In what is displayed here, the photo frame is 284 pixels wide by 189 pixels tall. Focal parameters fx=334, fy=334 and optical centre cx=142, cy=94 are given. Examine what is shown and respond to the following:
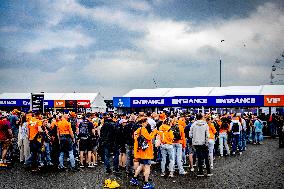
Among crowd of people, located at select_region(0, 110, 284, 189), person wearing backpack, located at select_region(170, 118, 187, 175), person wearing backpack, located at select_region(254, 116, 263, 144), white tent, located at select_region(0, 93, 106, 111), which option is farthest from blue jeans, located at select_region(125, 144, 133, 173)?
white tent, located at select_region(0, 93, 106, 111)

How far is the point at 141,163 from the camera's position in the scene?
28.3 feet

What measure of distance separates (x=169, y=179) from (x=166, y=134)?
52.4 inches

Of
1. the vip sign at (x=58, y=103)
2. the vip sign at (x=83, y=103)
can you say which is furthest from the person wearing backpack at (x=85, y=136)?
the vip sign at (x=83, y=103)

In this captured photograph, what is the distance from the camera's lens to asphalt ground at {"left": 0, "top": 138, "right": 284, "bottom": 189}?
8898 mm

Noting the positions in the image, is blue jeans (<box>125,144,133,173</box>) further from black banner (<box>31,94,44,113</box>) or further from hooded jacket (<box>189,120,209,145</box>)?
black banner (<box>31,94,44,113</box>)

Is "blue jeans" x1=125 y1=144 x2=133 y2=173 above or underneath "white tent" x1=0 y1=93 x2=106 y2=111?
underneath

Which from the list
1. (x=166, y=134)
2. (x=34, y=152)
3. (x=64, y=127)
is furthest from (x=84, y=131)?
(x=166, y=134)

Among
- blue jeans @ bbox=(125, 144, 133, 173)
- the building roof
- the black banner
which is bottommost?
blue jeans @ bbox=(125, 144, 133, 173)

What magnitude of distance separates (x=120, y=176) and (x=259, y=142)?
13.7 meters

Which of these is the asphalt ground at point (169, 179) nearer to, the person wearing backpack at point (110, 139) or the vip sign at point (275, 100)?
the person wearing backpack at point (110, 139)

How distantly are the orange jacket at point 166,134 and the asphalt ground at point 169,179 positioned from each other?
3.63 feet

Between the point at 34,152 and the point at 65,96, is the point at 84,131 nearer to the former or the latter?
the point at 34,152

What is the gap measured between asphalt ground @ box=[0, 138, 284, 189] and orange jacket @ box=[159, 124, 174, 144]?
1.11m

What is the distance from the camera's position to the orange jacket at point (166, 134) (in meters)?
10.2
